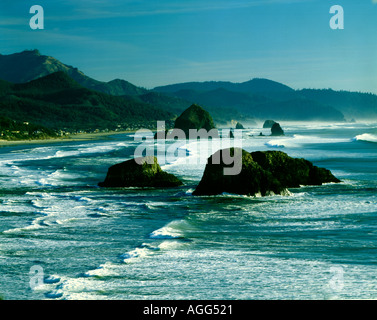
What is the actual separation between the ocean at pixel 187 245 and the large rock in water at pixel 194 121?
11755cm

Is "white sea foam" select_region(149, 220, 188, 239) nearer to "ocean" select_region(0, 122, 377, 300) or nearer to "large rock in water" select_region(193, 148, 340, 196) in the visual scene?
"ocean" select_region(0, 122, 377, 300)

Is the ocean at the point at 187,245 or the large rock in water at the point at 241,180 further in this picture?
the large rock in water at the point at 241,180

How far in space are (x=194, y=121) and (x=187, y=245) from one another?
5172 inches

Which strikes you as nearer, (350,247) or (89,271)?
(89,271)

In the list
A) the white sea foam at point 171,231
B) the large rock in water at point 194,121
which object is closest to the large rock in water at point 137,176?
the white sea foam at point 171,231

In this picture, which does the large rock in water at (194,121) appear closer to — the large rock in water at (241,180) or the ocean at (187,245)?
the large rock in water at (241,180)

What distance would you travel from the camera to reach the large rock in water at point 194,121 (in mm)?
143125

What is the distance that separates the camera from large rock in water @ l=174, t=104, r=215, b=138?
14312 centimetres

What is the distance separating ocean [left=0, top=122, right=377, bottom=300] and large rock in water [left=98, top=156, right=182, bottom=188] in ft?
6.99

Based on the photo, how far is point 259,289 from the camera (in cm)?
1016
